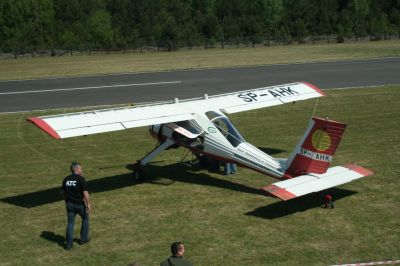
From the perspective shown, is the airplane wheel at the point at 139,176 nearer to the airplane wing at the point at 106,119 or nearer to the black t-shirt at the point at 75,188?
the airplane wing at the point at 106,119

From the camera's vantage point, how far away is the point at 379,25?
81.8 m

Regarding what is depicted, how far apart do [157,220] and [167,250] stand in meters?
1.87

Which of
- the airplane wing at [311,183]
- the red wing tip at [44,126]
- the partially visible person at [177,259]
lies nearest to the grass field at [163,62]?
the red wing tip at [44,126]

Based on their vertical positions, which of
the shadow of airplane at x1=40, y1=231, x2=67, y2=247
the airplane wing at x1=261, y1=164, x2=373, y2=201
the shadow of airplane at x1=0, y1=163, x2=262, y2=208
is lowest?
the shadow of airplane at x1=40, y1=231, x2=67, y2=247

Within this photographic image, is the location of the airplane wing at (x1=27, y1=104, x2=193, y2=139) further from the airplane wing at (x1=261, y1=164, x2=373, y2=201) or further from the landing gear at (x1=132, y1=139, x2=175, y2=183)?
the airplane wing at (x1=261, y1=164, x2=373, y2=201)

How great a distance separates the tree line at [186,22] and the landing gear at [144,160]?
56.6 m

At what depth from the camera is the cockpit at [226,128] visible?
53.2 feet

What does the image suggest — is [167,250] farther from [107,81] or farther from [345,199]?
[107,81]

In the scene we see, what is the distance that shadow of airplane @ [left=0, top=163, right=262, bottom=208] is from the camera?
15.8 meters

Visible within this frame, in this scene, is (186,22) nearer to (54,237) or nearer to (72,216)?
(54,237)

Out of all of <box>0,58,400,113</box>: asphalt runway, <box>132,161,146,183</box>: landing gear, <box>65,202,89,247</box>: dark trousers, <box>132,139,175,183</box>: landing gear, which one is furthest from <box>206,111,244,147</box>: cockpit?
<box>0,58,400,113</box>: asphalt runway

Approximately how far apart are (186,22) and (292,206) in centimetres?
7834

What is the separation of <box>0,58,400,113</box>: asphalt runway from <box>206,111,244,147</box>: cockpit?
14787 millimetres

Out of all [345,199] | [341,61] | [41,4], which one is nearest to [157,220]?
[345,199]
